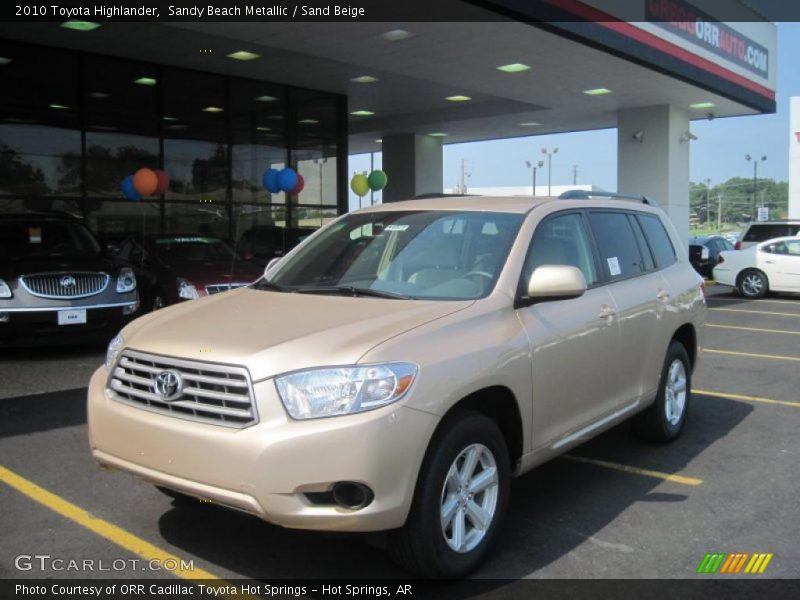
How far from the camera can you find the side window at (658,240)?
5863 mm

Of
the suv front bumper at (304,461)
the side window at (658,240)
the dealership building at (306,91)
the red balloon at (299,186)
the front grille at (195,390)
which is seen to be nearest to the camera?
the suv front bumper at (304,461)

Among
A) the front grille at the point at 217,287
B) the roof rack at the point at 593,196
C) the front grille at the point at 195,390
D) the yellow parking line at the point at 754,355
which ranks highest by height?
the roof rack at the point at 593,196

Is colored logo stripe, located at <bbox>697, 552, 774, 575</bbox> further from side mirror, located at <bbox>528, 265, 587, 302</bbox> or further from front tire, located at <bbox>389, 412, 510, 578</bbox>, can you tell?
side mirror, located at <bbox>528, 265, 587, 302</bbox>

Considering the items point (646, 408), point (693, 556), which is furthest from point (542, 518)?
point (646, 408)

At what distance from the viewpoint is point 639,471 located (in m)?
5.15

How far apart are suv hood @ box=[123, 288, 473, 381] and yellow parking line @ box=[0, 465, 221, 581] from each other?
103cm

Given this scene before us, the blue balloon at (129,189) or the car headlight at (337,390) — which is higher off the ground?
the blue balloon at (129,189)

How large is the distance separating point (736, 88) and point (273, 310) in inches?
654

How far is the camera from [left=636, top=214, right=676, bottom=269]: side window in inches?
231

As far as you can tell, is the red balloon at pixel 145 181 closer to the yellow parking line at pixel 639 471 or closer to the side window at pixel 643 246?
the side window at pixel 643 246

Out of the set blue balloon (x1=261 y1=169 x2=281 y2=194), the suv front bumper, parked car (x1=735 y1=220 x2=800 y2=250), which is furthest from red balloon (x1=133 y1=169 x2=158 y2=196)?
parked car (x1=735 y1=220 x2=800 y2=250)

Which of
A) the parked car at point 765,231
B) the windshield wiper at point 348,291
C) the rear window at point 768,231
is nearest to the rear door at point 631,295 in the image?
the windshield wiper at point 348,291

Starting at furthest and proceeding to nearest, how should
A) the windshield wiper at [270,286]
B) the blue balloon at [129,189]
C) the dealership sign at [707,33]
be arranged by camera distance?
the blue balloon at [129,189]
the dealership sign at [707,33]
the windshield wiper at [270,286]

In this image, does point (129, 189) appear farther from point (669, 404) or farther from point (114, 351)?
point (669, 404)
